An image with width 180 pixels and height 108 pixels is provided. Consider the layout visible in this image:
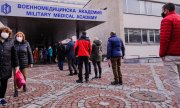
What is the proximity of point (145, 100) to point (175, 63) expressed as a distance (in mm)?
1838

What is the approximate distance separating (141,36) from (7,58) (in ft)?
Result: 67.2

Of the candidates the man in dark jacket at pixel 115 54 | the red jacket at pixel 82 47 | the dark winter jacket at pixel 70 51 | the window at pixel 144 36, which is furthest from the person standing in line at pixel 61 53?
the window at pixel 144 36

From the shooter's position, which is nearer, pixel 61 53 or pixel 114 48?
pixel 114 48

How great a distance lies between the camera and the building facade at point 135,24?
22.8 m

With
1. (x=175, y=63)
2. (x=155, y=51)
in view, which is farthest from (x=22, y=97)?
(x=155, y=51)

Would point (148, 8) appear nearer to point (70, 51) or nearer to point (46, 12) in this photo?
point (46, 12)

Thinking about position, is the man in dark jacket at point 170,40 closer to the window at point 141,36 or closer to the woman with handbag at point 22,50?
the woman with handbag at point 22,50

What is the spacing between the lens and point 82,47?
8.38 metres

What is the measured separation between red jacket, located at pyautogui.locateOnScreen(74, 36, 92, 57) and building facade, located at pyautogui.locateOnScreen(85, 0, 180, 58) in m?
14.2

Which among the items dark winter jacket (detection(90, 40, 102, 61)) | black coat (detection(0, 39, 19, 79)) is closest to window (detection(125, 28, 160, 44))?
dark winter jacket (detection(90, 40, 102, 61))

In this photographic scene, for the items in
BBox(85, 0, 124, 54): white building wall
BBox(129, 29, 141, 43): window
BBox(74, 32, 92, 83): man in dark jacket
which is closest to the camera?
BBox(74, 32, 92, 83): man in dark jacket

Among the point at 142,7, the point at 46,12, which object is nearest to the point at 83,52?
the point at 46,12

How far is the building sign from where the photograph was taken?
1612 centimetres

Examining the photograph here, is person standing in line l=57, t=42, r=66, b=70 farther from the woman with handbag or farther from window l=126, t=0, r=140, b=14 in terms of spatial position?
window l=126, t=0, r=140, b=14
